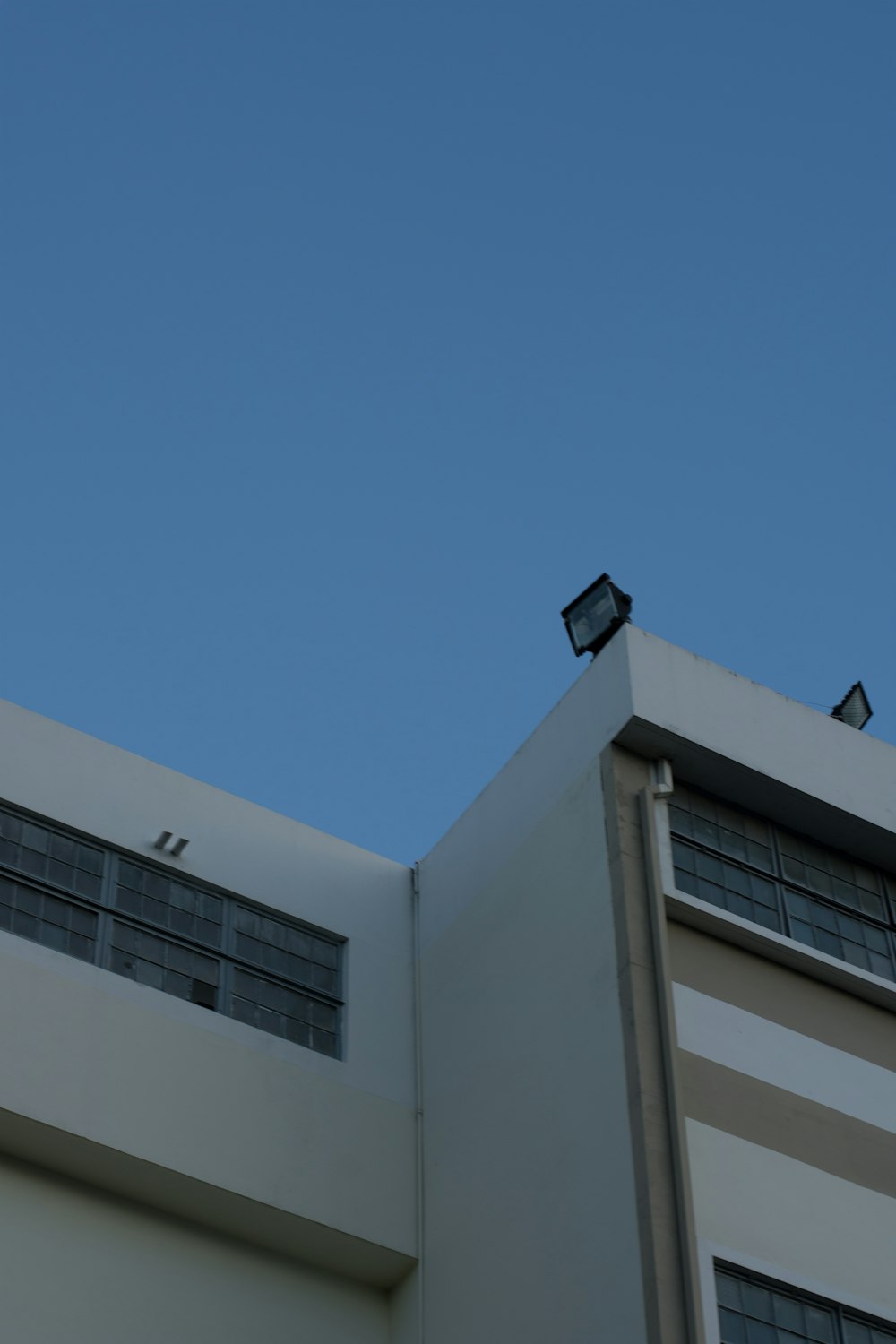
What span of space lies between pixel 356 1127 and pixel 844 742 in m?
5.10

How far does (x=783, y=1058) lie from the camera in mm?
13312

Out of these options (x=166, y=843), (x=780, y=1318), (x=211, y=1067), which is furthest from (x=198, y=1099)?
(x=780, y=1318)

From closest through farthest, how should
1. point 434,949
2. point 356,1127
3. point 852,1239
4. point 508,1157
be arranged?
point 852,1239 < point 508,1157 < point 356,1127 < point 434,949

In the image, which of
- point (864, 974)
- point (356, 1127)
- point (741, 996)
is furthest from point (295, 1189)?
point (864, 974)

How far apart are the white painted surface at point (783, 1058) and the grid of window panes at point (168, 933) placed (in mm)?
3482

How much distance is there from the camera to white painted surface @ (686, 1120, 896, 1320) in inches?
472

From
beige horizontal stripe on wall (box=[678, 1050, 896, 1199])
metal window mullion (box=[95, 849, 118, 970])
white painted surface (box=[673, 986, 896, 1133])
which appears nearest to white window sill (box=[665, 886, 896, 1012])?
A: white painted surface (box=[673, 986, 896, 1133])

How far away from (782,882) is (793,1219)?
3.08 m

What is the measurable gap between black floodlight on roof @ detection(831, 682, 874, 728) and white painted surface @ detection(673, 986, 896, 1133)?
359 cm

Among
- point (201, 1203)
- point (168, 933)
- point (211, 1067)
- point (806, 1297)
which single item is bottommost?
point (806, 1297)

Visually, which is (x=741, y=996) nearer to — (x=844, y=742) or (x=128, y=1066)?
(x=844, y=742)

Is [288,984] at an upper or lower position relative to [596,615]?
lower

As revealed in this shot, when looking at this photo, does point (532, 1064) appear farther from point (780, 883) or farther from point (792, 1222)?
point (780, 883)

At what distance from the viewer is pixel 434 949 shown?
15.8 meters
